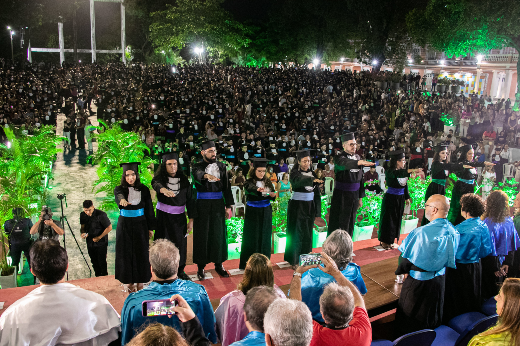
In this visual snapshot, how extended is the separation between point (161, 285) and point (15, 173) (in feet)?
20.2

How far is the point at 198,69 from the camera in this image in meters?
33.0

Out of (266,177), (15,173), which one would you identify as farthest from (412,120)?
(15,173)

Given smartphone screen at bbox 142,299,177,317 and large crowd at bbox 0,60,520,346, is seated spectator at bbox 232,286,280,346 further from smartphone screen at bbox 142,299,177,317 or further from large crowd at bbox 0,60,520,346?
smartphone screen at bbox 142,299,177,317

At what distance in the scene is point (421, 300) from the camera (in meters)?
4.30

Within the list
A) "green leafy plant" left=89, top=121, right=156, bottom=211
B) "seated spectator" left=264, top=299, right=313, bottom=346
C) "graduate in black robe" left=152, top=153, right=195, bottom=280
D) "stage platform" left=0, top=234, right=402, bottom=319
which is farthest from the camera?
"green leafy plant" left=89, top=121, right=156, bottom=211

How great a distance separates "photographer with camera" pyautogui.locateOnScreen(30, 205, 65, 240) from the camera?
5324mm

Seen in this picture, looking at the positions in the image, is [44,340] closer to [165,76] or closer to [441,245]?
[441,245]

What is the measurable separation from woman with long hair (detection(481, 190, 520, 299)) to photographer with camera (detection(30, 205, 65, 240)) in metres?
5.22

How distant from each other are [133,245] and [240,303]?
2.67 metres

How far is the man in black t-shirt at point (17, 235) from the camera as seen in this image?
6609 mm

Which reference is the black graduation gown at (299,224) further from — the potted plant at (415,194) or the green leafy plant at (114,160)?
the green leafy plant at (114,160)

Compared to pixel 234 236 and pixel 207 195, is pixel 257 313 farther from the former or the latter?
pixel 234 236

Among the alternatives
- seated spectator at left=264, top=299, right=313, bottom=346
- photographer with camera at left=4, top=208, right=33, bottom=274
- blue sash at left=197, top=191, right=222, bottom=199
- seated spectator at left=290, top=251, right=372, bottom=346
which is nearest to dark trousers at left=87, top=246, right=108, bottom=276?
photographer with camera at left=4, top=208, right=33, bottom=274

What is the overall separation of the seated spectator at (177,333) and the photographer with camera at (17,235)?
483cm
